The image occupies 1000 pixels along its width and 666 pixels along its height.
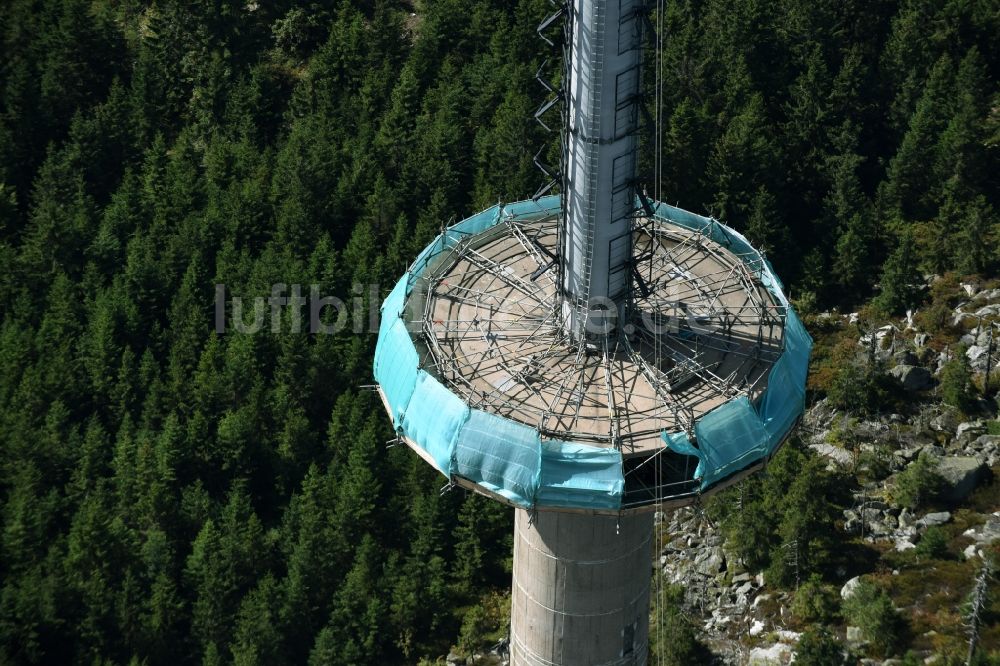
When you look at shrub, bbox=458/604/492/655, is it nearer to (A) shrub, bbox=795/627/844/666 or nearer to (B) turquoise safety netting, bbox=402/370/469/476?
(A) shrub, bbox=795/627/844/666

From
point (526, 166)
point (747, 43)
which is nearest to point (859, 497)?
point (526, 166)

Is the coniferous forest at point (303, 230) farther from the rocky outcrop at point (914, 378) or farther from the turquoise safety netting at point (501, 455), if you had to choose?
the turquoise safety netting at point (501, 455)

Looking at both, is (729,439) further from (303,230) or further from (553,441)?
(303,230)

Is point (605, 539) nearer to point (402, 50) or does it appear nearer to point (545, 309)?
point (545, 309)

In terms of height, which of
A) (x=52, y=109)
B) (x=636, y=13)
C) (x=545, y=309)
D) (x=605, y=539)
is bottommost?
(x=605, y=539)

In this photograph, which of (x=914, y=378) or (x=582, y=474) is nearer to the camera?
(x=582, y=474)

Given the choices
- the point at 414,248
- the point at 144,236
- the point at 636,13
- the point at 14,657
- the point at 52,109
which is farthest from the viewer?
the point at 52,109

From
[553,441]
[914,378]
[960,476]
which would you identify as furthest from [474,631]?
[553,441]
